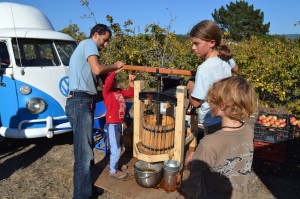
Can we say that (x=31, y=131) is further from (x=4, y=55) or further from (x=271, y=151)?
(x=271, y=151)

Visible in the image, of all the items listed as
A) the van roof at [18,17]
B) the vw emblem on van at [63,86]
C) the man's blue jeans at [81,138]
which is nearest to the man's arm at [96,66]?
the man's blue jeans at [81,138]

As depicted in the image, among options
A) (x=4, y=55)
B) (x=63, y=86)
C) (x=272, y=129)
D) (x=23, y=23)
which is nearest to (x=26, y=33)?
(x=4, y=55)

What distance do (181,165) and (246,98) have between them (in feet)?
6.31

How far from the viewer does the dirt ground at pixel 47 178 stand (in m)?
4.03

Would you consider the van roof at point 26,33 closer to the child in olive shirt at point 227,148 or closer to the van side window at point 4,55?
the van side window at point 4,55

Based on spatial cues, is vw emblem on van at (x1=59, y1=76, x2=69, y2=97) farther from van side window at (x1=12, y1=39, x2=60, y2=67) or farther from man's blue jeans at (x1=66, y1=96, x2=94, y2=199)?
man's blue jeans at (x1=66, y1=96, x2=94, y2=199)

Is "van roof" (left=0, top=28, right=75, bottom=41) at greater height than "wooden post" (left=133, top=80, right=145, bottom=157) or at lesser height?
greater

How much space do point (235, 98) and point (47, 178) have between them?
3687 millimetres

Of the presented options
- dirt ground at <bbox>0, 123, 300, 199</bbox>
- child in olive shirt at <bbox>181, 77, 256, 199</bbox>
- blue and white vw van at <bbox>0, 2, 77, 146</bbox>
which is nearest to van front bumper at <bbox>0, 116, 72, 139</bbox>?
blue and white vw van at <bbox>0, 2, 77, 146</bbox>

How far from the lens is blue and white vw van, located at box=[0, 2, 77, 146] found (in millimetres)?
4832

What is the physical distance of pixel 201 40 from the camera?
2.64m

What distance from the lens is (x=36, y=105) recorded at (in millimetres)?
4879

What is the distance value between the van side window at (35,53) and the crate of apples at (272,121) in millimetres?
4042

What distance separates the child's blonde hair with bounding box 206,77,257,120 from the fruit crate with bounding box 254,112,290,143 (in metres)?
3.18
